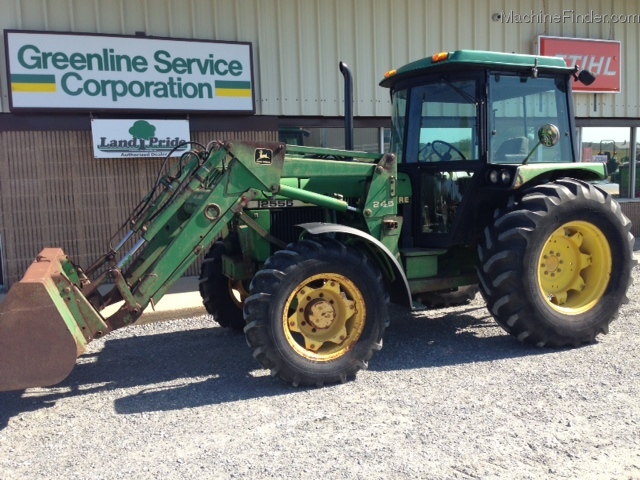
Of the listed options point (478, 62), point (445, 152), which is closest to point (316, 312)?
point (445, 152)

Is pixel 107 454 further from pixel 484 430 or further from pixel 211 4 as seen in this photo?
pixel 211 4

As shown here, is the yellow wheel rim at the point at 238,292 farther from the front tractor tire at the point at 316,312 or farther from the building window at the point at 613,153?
the building window at the point at 613,153

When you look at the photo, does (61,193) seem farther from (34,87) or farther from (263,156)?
(263,156)

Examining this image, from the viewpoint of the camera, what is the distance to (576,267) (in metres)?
5.25

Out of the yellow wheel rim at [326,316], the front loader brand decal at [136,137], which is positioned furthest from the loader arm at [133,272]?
the front loader brand decal at [136,137]

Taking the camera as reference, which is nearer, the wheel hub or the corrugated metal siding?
the wheel hub

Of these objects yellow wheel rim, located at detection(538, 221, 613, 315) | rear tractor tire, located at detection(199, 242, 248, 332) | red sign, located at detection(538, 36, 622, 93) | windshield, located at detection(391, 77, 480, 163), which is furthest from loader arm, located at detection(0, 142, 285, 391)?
red sign, located at detection(538, 36, 622, 93)

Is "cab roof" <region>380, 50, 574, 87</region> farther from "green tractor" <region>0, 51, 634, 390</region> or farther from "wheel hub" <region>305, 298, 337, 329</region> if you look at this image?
"wheel hub" <region>305, 298, 337, 329</region>

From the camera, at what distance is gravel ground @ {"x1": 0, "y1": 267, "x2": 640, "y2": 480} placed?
3092mm

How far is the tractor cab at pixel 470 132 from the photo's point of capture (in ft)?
16.4

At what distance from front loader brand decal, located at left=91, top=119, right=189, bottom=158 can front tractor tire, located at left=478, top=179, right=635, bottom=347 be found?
4598 millimetres

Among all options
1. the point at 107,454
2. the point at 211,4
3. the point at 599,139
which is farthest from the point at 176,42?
the point at 599,139

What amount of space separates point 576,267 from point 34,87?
6.58 metres

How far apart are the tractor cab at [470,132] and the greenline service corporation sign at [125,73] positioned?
11.3 ft
